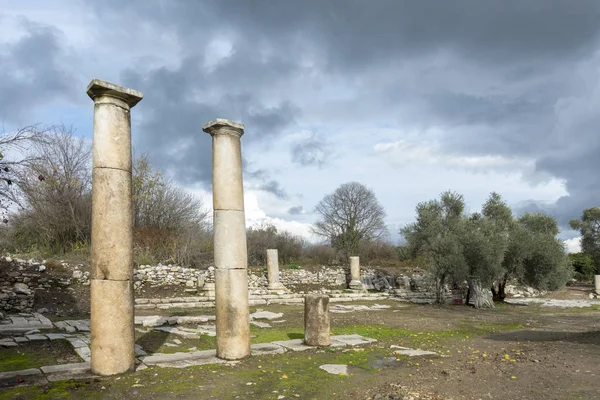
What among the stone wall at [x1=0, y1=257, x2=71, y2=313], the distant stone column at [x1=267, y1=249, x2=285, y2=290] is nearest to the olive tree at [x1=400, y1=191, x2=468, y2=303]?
the distant stone column at [x1=267, y1=249, x2=285, y2=290]

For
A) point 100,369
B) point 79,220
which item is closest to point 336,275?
point 79,220

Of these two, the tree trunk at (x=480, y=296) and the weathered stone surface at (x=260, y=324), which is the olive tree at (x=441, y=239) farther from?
the weathered stone surface at (x=260, y=324)

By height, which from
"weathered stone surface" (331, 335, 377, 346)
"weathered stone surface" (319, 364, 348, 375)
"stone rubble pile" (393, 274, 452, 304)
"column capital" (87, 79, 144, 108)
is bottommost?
"stone rubble pile" (393, 274, 452, 304)

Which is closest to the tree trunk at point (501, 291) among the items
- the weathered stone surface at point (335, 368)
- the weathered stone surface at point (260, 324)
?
the weathered stone surface at point (260, 324)

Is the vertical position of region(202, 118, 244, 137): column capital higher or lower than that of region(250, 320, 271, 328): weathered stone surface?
higher

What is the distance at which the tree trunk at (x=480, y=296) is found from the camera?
62.8 ft

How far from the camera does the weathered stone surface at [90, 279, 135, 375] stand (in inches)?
252

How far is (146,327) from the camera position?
1077 cm

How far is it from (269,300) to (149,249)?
874 centimetres

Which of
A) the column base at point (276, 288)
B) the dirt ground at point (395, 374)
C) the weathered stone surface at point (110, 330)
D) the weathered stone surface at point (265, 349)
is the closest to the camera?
the dirt ground at point (395, 374)

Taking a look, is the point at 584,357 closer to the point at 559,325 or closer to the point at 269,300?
the point at 559,325

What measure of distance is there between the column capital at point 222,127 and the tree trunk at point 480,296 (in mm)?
14862

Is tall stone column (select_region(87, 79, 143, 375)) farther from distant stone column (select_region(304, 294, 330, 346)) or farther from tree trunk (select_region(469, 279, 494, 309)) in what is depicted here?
→ tree trunk (select_region(469, 279, 494, 309))

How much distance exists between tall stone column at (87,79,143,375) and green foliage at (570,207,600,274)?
41.9m
